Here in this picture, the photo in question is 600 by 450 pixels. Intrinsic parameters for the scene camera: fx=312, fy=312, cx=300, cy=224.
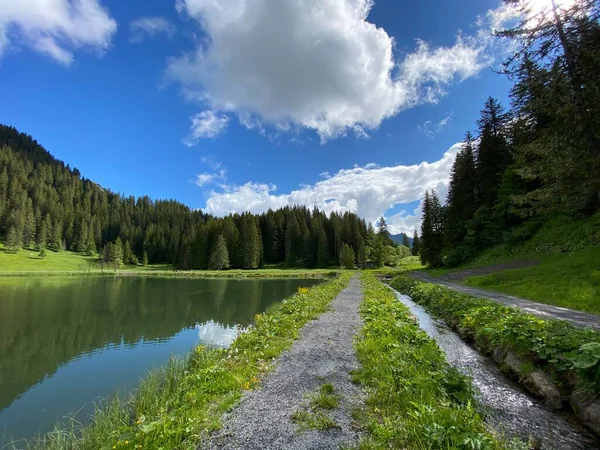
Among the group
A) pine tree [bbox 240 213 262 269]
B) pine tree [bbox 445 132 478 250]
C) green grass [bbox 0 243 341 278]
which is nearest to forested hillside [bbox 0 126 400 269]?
pine tree [bbox 240 213 262 269]

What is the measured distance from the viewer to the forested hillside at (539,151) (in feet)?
43.0

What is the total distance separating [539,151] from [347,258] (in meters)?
78.9

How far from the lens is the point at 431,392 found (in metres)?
6.37

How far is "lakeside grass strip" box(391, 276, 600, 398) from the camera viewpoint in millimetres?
6281

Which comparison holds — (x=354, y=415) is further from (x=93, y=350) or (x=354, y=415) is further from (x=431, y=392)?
(x=93, y=350)

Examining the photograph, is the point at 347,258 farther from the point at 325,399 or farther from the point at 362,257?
the point at 325,399

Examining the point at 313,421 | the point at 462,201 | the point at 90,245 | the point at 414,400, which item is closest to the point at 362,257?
the point at 462,201

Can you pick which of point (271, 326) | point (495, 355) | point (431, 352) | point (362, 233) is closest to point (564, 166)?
point (495, 355)

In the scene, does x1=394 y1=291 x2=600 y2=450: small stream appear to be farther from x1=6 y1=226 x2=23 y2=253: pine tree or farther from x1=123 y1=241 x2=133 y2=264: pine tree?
x1=123 y1=241 x2=133 y2=264: pine tree

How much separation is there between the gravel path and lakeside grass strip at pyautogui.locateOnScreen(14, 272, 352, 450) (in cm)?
31

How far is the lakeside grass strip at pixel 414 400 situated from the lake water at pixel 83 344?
8018mm

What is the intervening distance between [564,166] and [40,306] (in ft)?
127

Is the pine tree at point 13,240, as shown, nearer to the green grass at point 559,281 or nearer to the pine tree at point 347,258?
the pine tree at point 347,258

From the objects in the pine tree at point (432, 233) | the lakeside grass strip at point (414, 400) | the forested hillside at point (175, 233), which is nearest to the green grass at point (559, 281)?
the lakeside grass strip at point (414, 400)
